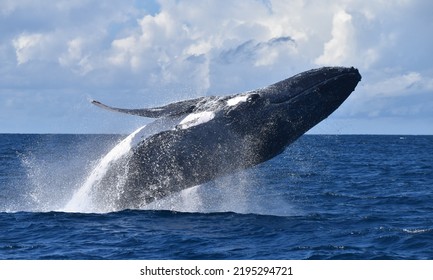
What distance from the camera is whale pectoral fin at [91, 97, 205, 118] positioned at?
17562 millimetres

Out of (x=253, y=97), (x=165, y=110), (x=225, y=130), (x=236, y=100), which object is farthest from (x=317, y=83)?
(x=165, y=110)

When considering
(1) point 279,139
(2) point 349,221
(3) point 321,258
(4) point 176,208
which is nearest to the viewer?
(3) point 321,258

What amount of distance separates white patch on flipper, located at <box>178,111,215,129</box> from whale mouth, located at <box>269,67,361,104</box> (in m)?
1.65

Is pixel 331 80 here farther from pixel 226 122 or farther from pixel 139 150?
pixel 139 150

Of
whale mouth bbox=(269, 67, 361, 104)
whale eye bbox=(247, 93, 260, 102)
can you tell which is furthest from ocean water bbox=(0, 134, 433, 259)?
whale mouth bbox=(269, 67, 361, 104)

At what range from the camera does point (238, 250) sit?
15812mm

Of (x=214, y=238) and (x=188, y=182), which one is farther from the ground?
(x=188, y=182)

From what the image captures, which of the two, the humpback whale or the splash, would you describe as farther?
the splash

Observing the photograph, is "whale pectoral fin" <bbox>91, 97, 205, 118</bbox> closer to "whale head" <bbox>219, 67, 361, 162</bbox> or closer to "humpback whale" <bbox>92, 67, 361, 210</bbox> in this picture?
"humpback whale" <bbox>92, 67, 361, 210</bbox>

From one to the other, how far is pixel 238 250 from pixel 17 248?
5131 millimetres

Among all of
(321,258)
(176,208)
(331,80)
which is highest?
(331,80)

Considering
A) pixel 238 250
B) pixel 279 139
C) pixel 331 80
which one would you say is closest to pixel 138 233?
pixel 238 250

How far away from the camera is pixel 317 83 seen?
18469 millimetres

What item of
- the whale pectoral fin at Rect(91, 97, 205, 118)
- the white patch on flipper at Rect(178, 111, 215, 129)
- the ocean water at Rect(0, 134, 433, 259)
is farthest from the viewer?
the white patch on flipper at Rect(178, 111, 215, 129)
